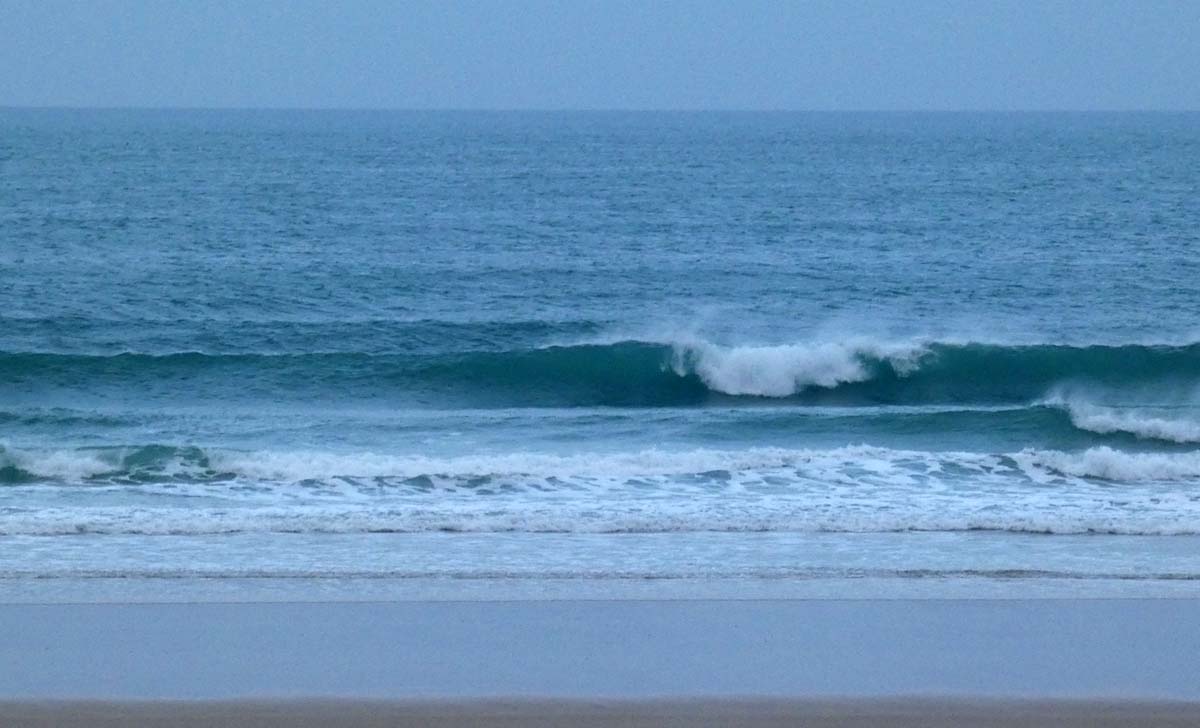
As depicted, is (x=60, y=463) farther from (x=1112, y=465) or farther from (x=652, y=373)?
(x=1112, y=465)

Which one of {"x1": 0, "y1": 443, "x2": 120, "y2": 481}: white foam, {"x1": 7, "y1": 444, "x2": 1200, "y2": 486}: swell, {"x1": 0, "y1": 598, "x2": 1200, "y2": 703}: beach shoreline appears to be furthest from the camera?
{"x1": 0, "y1": 443, "x2": 120, "y2": 481}: white foam

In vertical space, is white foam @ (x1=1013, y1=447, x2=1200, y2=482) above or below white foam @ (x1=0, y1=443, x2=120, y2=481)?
below

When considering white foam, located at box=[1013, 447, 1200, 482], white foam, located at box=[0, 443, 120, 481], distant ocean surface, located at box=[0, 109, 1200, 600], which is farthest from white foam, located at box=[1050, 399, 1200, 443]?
white foam, located at box=[0, 443, 120, 481]

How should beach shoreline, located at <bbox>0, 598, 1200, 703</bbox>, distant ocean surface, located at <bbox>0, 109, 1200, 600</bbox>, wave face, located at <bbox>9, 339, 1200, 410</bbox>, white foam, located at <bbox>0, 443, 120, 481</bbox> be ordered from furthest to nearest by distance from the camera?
wave face, located at <bbox>9, 339, 1200, 410</bbox> → white foam, located at <bbox>0, 443, 120, 481</bbox> → distant ocean surface, located at <bbox>0, 109, 1200, 600</bbox> → beach shoreline, located at <bbox>0, 598, 1200, 703</bbox>

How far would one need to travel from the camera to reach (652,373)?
22.8 meters

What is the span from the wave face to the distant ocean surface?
7 cm

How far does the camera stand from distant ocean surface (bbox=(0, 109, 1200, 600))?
11500 millimetres

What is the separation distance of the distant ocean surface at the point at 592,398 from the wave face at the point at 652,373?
7 cm

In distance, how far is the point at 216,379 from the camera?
2111 centimetres

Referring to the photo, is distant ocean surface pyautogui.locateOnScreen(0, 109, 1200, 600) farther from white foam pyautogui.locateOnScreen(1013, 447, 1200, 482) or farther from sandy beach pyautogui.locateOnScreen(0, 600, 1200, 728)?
sandy beach pyautogui.locateOnScreen(0, 600, 1200, 728)

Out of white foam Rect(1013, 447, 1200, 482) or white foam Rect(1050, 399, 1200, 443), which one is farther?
white foam Rect(1050, 399, 1200, 443)

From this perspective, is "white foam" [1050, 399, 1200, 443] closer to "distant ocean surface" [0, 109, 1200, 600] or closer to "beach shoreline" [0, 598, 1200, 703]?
"distant ocean surface" [0, 109, 1200, 600]

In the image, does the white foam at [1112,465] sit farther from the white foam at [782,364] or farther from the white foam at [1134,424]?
the white foam at [782,364]

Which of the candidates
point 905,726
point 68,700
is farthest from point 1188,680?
point 68,700
